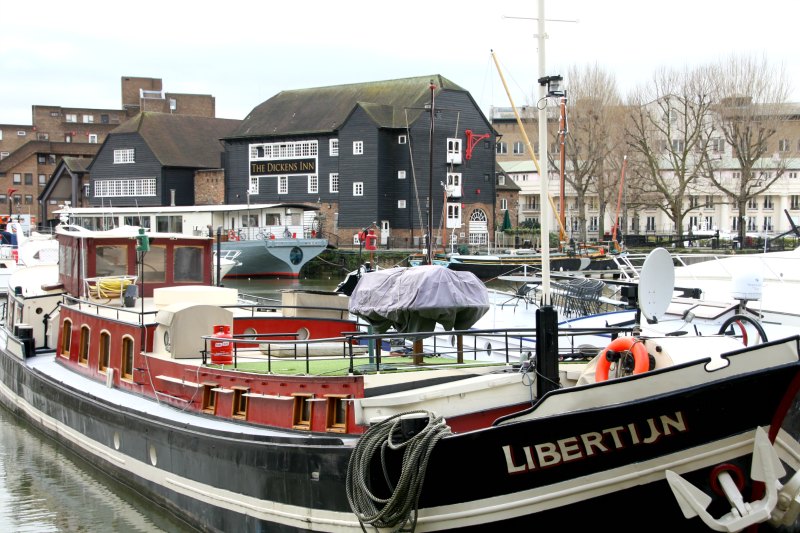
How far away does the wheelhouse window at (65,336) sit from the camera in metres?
19.0

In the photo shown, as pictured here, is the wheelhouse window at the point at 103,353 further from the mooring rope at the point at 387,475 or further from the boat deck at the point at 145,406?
the mooring rope at the point at 387,475

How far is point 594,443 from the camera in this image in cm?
900

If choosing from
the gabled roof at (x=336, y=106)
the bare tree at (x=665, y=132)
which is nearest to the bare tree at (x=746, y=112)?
the bare tree at (x=665, y=132)

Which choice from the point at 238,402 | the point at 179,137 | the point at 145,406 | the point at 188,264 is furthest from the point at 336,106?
the point at 238,402

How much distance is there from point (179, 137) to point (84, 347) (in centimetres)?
6638

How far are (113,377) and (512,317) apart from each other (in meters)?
11.4

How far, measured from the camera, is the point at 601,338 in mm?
18109

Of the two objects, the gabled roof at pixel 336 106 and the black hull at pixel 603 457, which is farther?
the gabled roof at pixel 336 106

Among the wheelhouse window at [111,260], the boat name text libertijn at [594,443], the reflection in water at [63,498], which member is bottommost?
the reflection in water at [63,498]

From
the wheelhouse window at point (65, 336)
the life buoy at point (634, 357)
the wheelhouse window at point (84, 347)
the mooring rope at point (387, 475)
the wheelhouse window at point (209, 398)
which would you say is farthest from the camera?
the wheelhouse window at point (65, 336)

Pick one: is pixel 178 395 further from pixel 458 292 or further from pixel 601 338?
pixel 601 338

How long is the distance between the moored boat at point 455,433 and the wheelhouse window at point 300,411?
1.0 inches

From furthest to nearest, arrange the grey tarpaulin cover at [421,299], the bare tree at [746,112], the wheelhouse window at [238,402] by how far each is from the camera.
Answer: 1. the bare tree at [746,112]
2. the wheelhouse window at [238,402]
3. the grey tarpaulin cover at [421,299]

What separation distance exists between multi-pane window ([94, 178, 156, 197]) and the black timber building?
9.89 m
